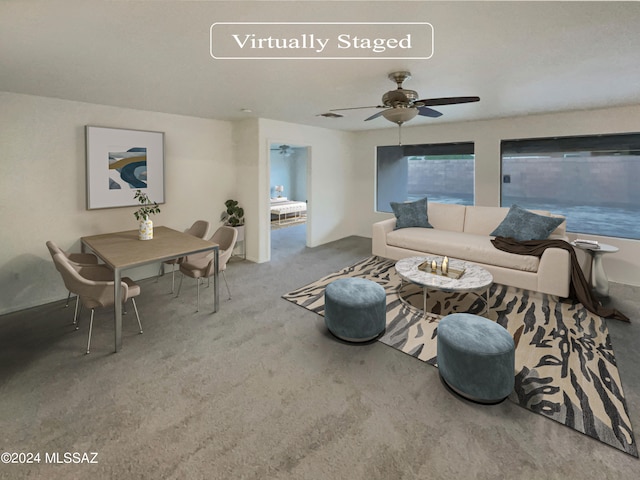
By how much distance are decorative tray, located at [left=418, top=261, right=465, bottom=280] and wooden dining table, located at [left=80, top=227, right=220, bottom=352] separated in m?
2.30

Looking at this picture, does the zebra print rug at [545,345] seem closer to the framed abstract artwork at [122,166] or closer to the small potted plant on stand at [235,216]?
the small potted plant on stand at [235,216]

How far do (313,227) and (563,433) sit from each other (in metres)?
4.97

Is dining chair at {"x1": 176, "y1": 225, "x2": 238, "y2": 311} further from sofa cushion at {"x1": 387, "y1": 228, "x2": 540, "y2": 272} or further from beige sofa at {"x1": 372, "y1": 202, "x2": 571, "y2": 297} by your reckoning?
sofa cushion at {"x1": 387, "y1": 228, "x2": 540, "y2": 272}

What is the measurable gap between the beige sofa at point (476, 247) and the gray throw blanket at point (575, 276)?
0.09 m

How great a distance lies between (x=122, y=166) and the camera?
168 inches

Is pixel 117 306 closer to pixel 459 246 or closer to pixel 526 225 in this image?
pixel 459 246

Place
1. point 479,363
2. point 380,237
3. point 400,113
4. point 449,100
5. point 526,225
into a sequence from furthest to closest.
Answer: point 380,237 < point 526,225 < point 400,113 < point 449,100 < point 479,363

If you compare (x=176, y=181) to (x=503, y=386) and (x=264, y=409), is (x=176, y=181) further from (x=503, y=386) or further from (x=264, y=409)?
(x=503, y=386)

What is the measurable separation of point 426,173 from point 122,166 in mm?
5283

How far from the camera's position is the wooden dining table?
2.69 metres

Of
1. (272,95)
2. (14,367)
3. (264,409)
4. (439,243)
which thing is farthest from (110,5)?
(439,243)

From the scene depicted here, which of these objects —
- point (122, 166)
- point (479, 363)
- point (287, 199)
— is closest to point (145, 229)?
point (122, 166)

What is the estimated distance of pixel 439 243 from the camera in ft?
15.0

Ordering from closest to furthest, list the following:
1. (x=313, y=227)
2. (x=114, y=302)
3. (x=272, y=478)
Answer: (x=272, y=478) < (x=114, y=302) < (x=313, y=227)
